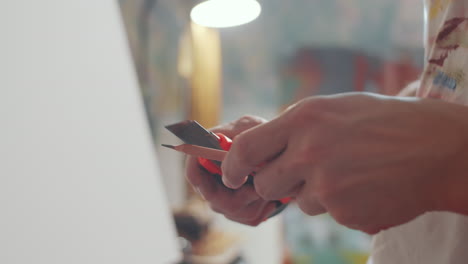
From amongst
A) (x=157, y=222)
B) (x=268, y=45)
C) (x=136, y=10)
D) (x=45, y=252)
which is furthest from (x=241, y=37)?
(x=45, y=252)

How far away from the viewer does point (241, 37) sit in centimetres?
222

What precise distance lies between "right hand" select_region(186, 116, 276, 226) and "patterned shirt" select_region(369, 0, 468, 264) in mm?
177

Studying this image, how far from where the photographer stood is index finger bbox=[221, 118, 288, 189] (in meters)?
0.26

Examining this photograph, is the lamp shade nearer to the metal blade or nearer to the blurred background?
the metal blade

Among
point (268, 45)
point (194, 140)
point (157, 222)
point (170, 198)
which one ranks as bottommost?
point (170, 198)

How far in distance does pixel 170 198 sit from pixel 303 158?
55.7 inches

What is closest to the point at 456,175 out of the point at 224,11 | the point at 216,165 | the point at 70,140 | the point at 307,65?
the point at 216,165

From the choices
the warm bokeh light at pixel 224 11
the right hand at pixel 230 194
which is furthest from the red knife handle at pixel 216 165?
the warm bokeh light at pixel 224 11

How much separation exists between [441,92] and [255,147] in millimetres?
259

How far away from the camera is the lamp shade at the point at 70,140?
0.40 metres

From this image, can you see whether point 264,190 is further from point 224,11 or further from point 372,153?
point 224,11

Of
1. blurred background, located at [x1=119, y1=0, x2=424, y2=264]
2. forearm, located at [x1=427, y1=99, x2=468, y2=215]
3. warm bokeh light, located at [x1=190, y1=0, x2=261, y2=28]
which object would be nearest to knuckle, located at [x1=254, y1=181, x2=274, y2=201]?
forearm, located at [x1=427, y1=99, x2=468, y2=215]

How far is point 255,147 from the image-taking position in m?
0.27

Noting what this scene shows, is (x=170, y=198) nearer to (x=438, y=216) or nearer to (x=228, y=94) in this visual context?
(x=228, y=94)
